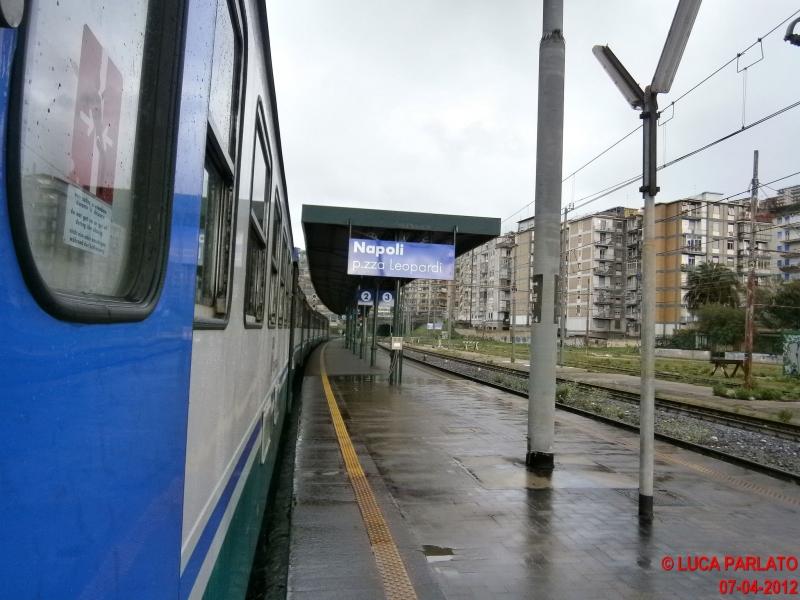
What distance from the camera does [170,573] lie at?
1.42 meters

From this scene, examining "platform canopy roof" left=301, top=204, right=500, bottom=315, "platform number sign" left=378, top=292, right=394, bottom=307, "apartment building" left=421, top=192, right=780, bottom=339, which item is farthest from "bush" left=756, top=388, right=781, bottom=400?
"apartment building" left=421, top=192, right=780, bottom=339

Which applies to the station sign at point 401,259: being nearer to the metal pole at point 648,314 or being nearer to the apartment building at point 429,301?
the metal pole at point 648,314

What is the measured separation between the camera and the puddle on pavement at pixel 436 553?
409 centimetres

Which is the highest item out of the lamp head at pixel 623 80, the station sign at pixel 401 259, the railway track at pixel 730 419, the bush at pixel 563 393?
the lamp head at pixel 623 80

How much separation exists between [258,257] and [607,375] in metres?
23.7

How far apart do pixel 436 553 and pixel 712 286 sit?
2270 inches

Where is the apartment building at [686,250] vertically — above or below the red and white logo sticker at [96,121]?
above

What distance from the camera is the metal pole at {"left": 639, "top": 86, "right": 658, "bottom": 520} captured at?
16.4 feet

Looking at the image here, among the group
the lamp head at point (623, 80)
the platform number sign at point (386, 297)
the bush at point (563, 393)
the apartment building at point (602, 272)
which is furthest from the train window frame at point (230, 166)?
the apartment building at point (602, 272)

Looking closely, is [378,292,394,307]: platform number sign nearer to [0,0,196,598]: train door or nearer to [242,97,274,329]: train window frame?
[242,97,274,329]: train window frame

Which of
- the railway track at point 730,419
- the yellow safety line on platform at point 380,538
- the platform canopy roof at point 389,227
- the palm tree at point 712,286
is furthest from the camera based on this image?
the palm tree at point 712,286

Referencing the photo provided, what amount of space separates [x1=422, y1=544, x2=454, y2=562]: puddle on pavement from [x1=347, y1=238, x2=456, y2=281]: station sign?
30.3 feet

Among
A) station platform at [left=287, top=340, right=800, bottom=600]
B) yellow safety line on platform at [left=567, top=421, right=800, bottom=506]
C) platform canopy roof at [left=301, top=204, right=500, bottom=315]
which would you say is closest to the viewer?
station platform at [left=287, top=340, right=800, bottom=600]

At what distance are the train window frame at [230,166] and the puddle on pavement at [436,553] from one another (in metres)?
2.55
